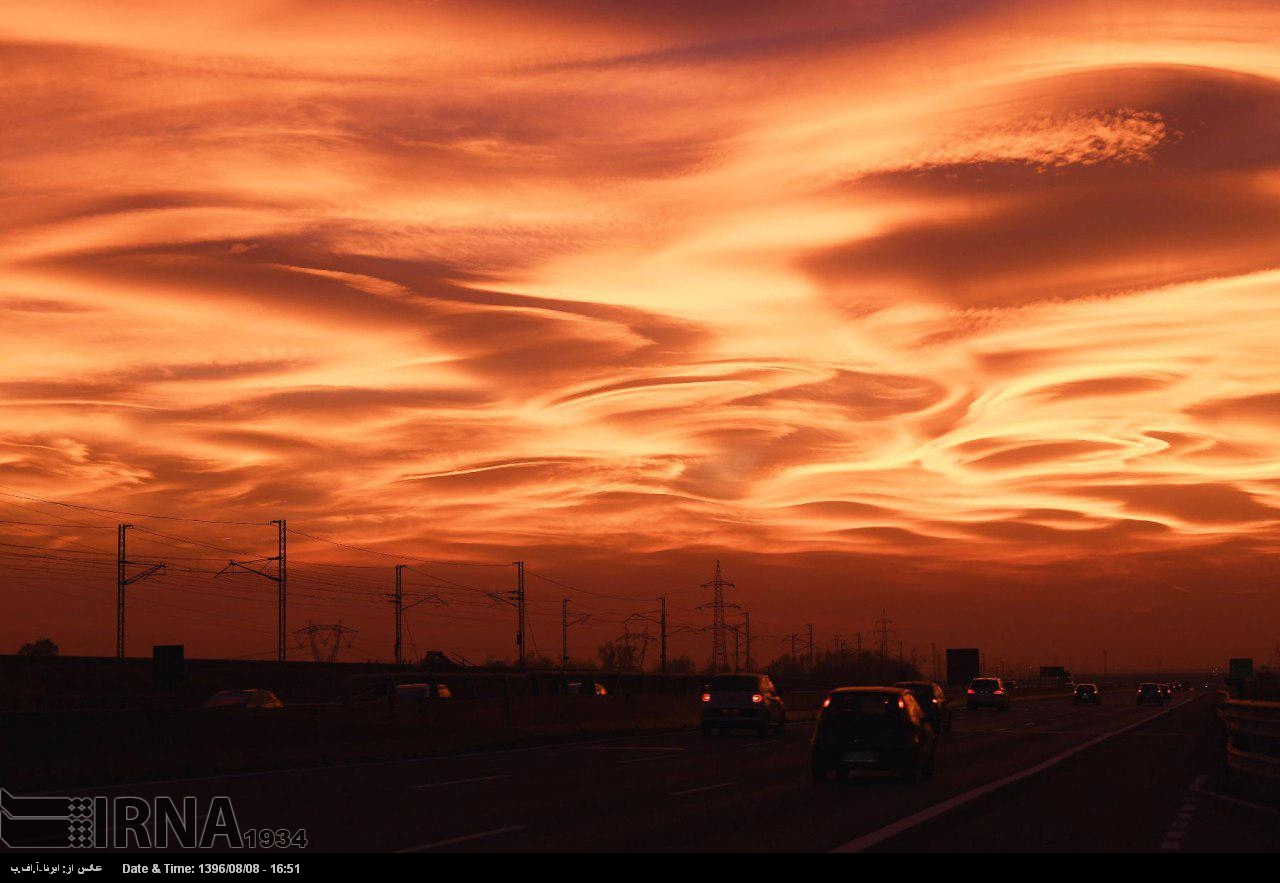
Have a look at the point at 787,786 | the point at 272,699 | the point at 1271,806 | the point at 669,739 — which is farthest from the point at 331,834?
the point at 272,699

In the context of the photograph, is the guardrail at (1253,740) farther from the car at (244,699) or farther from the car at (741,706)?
the car at (244,699)

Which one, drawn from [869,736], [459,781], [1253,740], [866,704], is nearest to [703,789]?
[869,736]

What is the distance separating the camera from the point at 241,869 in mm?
12734

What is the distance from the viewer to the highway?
1521 cm

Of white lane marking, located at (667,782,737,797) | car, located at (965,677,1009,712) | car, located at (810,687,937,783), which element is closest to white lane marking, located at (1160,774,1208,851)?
car, located at (810,687,937,783)

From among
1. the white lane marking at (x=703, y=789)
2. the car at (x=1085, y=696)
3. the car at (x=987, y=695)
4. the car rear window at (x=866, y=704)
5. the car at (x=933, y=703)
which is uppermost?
the car rear window at (x=866, y=704)

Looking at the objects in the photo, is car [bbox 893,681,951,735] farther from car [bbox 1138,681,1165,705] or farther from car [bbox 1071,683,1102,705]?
car [bbox 1138,681,1165,705]

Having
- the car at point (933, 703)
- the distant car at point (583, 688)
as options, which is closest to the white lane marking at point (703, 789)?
the car at point (933, 703)

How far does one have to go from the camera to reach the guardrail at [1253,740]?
74.8ft

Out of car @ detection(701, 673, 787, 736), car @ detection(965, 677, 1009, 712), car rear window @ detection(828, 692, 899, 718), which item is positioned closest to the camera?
car rear window @ detection(828, 692, 899, 718)

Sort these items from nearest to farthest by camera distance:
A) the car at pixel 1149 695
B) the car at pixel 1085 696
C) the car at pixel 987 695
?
1. the car at pixel 987 695
2. the car at pixel 1085 696
3. the car at pixel 1149 695

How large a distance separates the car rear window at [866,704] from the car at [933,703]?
19437mm

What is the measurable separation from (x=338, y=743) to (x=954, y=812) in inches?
593

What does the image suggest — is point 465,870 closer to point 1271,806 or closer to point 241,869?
point 241,869
